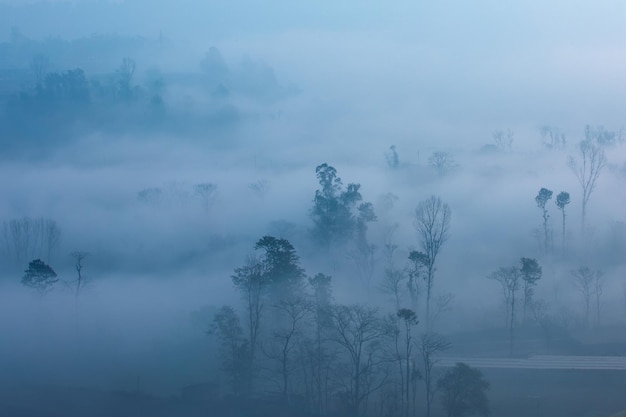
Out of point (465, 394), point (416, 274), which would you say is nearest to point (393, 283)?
point (416, 274)

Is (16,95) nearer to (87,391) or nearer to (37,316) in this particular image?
(37,316)

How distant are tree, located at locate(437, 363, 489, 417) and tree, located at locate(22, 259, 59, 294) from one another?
1085 cm

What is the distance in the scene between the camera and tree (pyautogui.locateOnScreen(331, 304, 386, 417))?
1834 cm

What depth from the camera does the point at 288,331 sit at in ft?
69.3

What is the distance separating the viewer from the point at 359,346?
1920cm

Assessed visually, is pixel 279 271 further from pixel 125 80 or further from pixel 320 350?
pixel 125 80

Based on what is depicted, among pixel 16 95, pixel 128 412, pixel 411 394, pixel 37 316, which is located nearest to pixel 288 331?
pixel 411 394

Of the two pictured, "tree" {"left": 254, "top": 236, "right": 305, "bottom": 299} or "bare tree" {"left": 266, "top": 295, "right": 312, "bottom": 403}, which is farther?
"tree" {"left": 254, "top": 236, "right": 305, "bottom": 299}

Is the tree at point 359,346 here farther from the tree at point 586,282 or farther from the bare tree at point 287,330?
the tree at point 586,282

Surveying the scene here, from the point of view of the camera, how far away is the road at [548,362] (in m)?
20.2

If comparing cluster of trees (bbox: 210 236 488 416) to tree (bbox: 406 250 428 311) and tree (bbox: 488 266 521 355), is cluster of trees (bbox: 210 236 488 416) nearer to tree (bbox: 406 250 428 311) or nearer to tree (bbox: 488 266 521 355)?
tree (bbox: 406 250 428 311)

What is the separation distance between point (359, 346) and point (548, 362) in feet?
17.1

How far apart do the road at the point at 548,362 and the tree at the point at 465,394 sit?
3728 millimetres

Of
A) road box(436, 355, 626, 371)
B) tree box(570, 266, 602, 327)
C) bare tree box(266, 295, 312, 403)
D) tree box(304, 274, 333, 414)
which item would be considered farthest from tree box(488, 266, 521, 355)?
bare tree box(266, 295, 312, 403)
